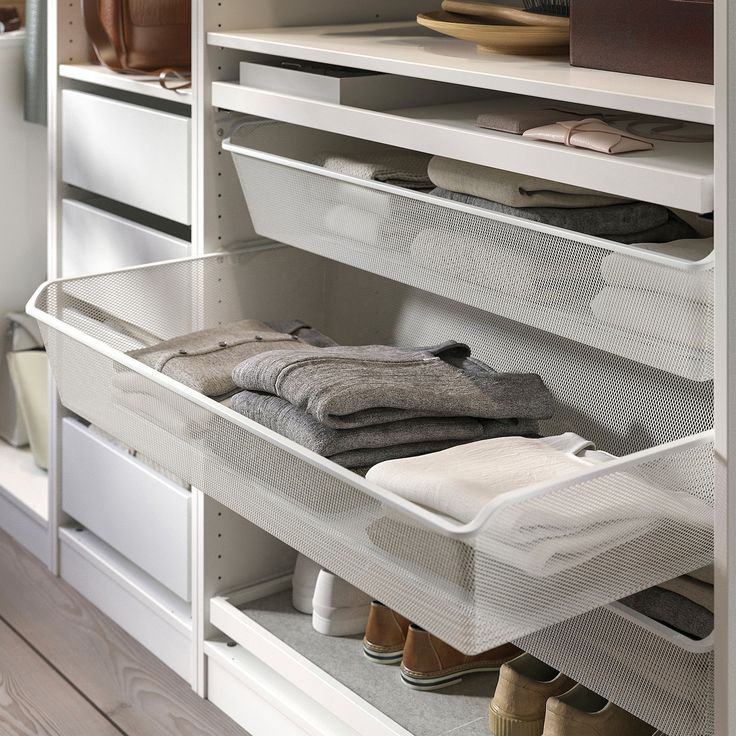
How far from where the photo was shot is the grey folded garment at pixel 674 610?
112 centimetres

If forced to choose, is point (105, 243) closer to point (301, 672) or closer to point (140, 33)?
point (140, 33)

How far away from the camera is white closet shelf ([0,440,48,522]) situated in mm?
2343

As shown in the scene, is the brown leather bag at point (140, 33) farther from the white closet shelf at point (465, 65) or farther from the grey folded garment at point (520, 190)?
the grey folded garment at point (520, 190)

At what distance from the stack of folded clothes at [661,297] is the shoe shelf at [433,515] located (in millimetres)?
105

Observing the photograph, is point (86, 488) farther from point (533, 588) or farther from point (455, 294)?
point (533, 588)

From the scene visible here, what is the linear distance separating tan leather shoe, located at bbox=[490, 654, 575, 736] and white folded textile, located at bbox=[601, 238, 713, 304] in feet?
1.78

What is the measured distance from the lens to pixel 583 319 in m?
1.19

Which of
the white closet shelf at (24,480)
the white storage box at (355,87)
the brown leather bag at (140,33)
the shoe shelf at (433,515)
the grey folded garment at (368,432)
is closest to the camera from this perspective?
the shoe shelf at (433,515)

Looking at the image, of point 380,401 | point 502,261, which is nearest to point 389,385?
point 380,401

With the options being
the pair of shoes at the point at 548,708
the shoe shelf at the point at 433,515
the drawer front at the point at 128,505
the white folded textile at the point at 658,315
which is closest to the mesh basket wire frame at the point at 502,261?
the white folded textile at the point at 658,315

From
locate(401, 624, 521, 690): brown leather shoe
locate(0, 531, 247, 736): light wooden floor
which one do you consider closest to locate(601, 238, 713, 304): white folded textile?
locate(401, 624, 521, 690): brown leather shoe

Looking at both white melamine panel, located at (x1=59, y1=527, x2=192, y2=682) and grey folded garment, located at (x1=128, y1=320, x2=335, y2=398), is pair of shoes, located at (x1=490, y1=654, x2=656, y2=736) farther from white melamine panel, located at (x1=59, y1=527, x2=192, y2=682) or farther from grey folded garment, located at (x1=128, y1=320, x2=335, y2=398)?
white melamine panel, located at (x1=59, y1=527, x2=192, y2=682)

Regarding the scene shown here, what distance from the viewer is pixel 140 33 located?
181cm

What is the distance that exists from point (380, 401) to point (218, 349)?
1.07ft
